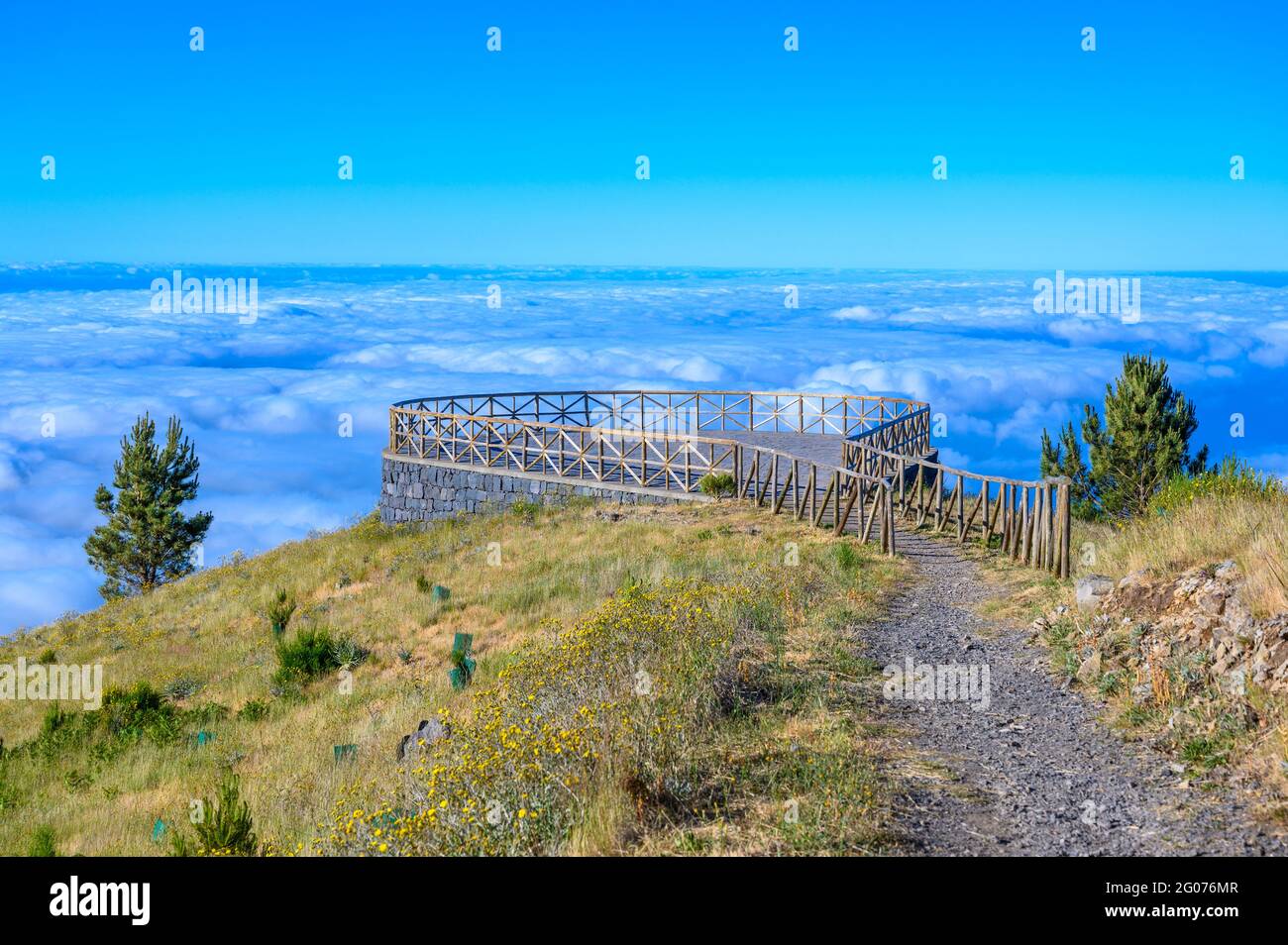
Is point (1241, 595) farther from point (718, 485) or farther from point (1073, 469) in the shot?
point (1073, 469)

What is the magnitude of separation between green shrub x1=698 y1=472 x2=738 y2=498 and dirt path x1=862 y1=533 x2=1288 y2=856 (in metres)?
12.4

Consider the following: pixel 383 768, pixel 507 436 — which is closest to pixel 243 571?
pixel 507 436

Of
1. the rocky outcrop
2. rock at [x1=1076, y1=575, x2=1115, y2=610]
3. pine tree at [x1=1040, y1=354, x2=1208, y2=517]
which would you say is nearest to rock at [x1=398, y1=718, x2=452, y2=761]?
the rocky outcrop

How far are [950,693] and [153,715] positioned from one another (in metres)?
11.6

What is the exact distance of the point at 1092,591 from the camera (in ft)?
31.6

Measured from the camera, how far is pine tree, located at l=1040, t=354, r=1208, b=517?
35.0 meters

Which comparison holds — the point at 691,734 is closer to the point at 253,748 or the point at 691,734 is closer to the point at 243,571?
the point at 253,748

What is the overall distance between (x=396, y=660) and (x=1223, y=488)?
39.8 ft

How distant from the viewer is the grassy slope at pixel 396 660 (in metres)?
6.79

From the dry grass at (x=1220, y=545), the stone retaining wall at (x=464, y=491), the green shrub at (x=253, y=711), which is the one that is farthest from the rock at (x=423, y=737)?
the stone retaining wall at (x=464, y=491)

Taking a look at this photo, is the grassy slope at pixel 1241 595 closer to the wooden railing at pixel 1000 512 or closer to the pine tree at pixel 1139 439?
the wooden railing at pixel 1000 512

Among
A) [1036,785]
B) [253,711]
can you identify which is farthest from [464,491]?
[1036,785]

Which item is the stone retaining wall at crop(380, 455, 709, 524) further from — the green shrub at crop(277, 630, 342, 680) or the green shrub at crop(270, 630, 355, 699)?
the green shrub at crop(277, 630, 342, 680)

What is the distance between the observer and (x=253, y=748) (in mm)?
11734
